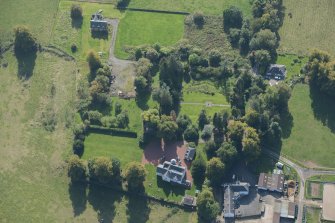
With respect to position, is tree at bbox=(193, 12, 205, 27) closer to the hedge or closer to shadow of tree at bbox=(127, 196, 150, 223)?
the hedge

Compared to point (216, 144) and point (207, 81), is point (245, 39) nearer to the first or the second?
point (207, 81)

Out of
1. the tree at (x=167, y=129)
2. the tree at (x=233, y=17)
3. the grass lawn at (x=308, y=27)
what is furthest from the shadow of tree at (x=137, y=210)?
the grass lawn at (x=308, y=27)

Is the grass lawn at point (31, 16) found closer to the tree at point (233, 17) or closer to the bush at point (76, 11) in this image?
the bush at point (76, 11)

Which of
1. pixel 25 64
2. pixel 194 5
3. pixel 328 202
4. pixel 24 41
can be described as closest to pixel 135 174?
pixel 328 202

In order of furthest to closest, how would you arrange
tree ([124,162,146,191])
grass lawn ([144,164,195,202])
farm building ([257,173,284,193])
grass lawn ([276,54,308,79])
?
grass lawn ([276,54,308,79])
grass lawn ([144,164,195,202])
tree ([124,162,146,191])
farm building ([257,173,284,193])

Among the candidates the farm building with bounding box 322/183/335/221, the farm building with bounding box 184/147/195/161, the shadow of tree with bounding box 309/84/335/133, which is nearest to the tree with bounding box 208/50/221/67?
the shadow of tree with bounding box 309/84/335/133
